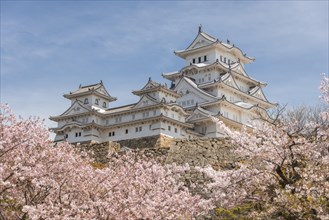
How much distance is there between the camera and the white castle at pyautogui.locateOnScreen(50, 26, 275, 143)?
4716 cm

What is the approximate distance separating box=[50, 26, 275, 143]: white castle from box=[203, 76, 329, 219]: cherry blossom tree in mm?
33468

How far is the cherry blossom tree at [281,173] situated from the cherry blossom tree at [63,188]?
1598 millimetres

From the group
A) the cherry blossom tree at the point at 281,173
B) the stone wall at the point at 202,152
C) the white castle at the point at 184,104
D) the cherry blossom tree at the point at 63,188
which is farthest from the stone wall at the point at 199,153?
the white castle at the point at 184,104

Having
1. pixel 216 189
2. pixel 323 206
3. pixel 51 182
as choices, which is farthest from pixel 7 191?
pixel 323 206

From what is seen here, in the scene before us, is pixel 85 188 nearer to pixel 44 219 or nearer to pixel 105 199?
pixel 105 199

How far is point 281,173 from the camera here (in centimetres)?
1090

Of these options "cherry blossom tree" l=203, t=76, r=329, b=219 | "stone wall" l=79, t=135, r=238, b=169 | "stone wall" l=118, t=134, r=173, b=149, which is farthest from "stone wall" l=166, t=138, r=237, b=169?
"stone wall" l=118, t=134, r=173, b=149

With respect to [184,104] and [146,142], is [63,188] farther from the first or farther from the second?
[184,104]

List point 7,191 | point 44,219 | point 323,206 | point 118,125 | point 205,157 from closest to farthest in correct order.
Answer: point 323,206 < point 44,219 < point 7,191 < point 205,157 < point 118,125

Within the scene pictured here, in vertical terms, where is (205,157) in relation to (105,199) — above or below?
above

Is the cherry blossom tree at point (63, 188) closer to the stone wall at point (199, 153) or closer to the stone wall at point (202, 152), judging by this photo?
the stone wall at point (199, 153)

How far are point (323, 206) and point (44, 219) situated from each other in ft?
20.1

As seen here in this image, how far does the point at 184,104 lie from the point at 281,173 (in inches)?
1704

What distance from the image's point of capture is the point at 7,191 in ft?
37.4
